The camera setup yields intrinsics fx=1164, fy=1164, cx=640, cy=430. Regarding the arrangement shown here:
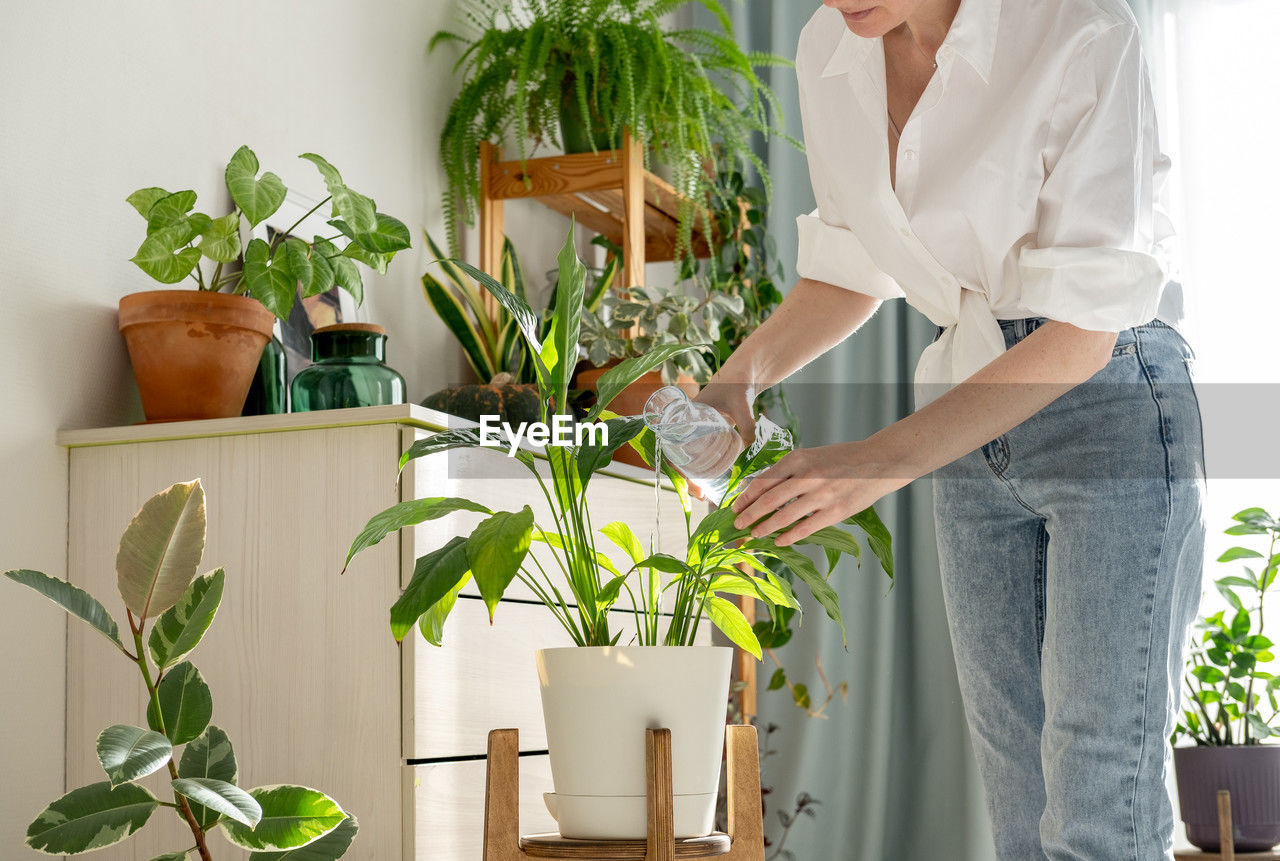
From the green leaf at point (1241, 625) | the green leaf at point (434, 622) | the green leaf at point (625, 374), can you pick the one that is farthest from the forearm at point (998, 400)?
the green leaf at point (1241, 625)

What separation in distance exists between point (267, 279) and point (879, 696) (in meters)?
1.85

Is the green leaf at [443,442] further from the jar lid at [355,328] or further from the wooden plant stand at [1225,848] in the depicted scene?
the wooden plant stand at [1225,848]

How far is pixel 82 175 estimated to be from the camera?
1.51 meters

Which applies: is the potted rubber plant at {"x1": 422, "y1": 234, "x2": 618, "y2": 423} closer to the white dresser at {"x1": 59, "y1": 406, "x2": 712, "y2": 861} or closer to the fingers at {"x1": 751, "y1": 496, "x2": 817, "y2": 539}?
the white dresser at {"x1": 59, "y1": 406, "x2": 712, "y2": 861}

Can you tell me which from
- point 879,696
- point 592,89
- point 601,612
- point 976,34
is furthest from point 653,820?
point 879,696

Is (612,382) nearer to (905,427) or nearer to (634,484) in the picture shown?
(905,427)

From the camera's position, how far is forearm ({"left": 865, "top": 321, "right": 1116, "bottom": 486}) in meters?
0.94

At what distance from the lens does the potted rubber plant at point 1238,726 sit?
2188 mm

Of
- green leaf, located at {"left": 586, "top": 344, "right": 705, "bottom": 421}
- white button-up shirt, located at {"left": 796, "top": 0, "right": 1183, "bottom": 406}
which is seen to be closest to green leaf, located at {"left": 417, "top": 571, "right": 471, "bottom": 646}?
green leaf, located at {"left": 586, "top": 344, "right": 705, "bottom": 421}

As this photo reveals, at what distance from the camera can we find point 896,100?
121 cm

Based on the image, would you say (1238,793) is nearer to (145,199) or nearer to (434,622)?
(434,622)

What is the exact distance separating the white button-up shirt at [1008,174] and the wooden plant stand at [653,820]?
436 mm

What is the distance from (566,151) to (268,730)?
4.58ft

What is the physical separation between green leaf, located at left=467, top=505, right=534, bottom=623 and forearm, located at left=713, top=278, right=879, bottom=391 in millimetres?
404
